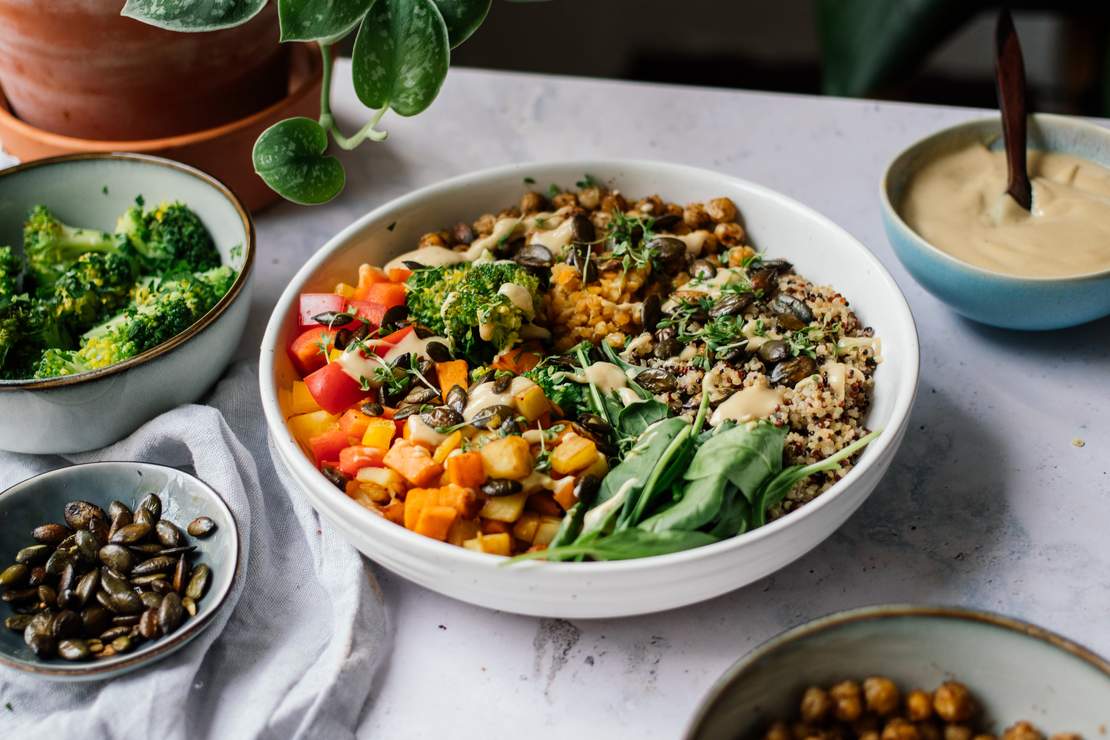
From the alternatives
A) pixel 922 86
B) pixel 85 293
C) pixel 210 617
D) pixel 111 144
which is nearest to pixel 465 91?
pixel 111 144

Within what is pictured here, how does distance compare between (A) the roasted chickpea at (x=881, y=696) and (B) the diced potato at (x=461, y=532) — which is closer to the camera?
(A) the roasted chickpea at (x=881, y=696)

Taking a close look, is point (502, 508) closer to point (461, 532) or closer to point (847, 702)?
point (461, 532)

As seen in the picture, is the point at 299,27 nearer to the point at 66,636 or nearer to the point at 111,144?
the point at 111,144

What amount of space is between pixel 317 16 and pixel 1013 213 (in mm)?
1322

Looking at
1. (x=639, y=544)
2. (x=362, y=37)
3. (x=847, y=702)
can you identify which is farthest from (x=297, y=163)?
(x=847, y=702)

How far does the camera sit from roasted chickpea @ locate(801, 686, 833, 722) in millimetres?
1266

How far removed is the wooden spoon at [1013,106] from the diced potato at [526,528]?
117 centimetres

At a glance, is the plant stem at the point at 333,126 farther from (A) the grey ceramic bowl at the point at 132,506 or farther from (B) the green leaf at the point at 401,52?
(A) the grey ceramic bowl at the point at 132,506

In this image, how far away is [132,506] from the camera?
164 centimetres

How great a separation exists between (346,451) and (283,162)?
62 centimetres

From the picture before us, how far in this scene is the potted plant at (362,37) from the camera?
1731 millimetres

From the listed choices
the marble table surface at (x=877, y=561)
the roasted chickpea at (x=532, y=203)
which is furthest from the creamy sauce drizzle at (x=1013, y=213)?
the roasted chickpea at (x=532, y=203)

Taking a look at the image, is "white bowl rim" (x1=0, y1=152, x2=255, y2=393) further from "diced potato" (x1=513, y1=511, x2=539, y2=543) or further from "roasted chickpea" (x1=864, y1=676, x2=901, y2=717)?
Answer: "roasted chickpea" (x1=864, y1=676, x2=901, y2=717)

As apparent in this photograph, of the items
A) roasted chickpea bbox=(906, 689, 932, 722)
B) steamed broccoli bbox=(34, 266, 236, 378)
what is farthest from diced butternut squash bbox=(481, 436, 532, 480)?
steamed broccoli bbox=(34, 266, 236, 378)
